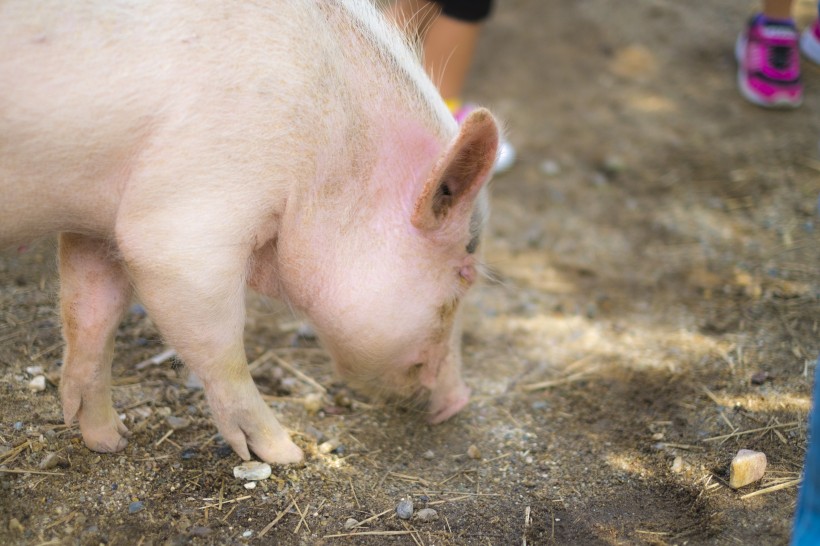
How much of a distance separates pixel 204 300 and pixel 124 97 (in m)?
0.60

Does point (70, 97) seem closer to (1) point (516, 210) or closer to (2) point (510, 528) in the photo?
(2) point (510, 528)

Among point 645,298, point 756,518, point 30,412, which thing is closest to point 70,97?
point 30,412

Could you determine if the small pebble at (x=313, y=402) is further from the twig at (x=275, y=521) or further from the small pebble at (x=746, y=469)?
the small pebble at (x=746, y=469)

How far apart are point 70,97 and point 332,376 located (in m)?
1.69

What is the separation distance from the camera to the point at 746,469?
2.65 m

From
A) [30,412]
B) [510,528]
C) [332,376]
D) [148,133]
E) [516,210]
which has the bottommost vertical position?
[516,210]

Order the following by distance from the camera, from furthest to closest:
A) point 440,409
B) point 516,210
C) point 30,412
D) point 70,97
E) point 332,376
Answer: point 516,210
point 332,376
point 440,409
point 30,412
point 70,97

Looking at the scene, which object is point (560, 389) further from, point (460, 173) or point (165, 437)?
point (165, 437)

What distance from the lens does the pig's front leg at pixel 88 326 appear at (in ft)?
8.96

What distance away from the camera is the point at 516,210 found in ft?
16.8

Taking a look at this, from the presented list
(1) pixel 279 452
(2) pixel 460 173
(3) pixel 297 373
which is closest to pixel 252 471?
(1) pixel 279 452

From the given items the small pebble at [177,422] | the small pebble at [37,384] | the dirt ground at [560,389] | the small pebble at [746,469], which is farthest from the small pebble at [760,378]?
the small pebble at [37,384]

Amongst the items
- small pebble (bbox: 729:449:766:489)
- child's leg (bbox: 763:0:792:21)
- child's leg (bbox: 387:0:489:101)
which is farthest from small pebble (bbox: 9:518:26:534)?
child's leg (bbox: 763:0:792:21)

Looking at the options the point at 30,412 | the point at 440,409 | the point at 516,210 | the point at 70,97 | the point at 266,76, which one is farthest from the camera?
the point at 516,210
